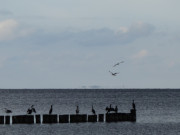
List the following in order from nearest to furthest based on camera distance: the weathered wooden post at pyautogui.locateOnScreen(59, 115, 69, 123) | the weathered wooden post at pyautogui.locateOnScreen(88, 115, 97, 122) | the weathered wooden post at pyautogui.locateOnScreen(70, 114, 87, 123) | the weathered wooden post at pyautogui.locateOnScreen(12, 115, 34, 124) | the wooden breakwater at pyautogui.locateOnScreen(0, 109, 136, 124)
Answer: the weathered wooden post at pyautogui.locateOnScreen(12, 115, 34, 124) < the wooden breakwater at pyautogui.locateOnScreen(0, 109, 136, 124) < the weathered wooden post at pyautogui.locateOnScreen(59, 115, 69, 123) < the weathered wooden post at pyautogui.locateOnScreen(70, 114, 87, 123) < the weathered wooden post at pyautogui.locateOnScreen(88, 115, 97, 122)

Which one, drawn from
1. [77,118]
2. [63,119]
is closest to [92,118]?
[77,118]

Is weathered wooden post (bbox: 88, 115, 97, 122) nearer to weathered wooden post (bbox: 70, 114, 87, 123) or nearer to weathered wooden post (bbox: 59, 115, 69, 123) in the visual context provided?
weathered wooden post (bbox: 70, 114, 87, 123)

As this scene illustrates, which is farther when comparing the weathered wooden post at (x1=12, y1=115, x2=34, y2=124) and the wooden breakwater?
the wooden breakwater

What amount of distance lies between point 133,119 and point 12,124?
54.0ft

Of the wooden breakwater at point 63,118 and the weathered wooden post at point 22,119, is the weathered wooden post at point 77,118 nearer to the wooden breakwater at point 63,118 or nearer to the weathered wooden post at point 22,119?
the wooden breakwater at point 63,118

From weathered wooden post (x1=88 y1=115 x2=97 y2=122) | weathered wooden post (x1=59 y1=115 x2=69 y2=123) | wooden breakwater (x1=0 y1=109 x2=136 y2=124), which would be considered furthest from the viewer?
weathered wooden post (x1=88 y1=115 x2=97 y2=122)

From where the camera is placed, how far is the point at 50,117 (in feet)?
267

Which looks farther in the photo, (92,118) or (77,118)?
(92,118)

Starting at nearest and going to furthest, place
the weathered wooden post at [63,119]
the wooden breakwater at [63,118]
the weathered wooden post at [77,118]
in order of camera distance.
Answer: the wooden breakwater at [63,118]
the weathered wooden post at [63,119]
the weathered wooden post at [77,118]

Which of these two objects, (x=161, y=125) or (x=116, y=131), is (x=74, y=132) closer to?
(x=116, y=131)

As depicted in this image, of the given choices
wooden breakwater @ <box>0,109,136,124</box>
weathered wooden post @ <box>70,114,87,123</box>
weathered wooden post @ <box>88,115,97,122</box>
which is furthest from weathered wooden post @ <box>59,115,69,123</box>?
weathered wooden post @ <box>88,115,97,122</box>

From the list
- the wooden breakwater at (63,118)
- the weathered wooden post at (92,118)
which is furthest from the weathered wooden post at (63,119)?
the weathered wooden post at (92,118)

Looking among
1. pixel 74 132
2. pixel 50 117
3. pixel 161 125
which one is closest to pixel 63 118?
pixel 50 117

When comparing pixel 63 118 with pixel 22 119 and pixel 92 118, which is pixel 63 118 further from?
pixel 22 119
